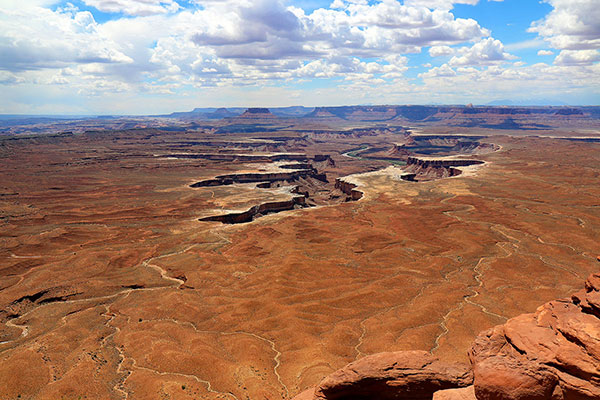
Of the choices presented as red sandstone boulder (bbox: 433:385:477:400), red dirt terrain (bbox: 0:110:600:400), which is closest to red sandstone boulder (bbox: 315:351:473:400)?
red sandstone boulder (bbox: 433:385:477:400)

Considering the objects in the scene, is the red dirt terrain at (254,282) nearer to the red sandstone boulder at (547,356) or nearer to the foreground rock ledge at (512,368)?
the foreground rock ledge at (512,368)

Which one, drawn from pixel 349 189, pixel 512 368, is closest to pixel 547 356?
pixel 512 368

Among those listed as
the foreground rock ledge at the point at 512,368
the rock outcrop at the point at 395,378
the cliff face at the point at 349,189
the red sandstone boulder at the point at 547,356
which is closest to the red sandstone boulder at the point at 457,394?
the foreground rock ledge at the point at 512,368

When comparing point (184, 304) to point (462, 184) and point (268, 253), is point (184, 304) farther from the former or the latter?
point (462, 184)

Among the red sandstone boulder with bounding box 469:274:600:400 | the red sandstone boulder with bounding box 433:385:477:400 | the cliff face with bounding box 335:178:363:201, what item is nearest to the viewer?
the red sandstone boulder with bounding box 469:274:600:400

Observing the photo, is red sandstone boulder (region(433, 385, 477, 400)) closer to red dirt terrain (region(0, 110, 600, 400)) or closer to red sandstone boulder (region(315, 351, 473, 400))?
red sandstone boulder (region(315, 351, 473, 400))
